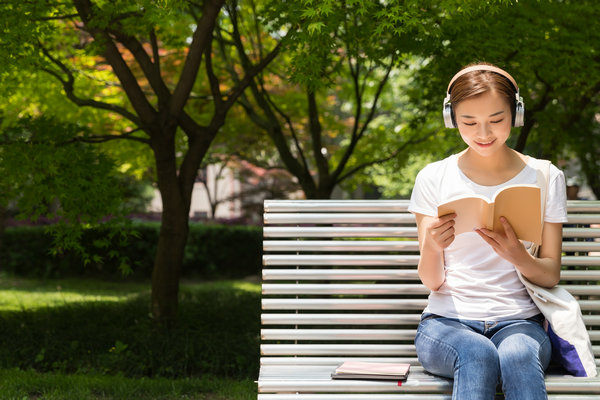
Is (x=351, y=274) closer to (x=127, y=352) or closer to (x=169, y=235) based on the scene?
(x=127, y=352)

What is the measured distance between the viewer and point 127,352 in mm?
6086

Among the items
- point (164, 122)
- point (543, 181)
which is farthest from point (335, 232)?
point (164, 122)

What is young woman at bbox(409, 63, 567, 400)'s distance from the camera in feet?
8.59

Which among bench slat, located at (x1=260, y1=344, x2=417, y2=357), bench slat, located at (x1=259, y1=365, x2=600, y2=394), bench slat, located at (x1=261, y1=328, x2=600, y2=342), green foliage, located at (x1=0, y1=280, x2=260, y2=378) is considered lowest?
green foliage, located at (x1=0, y1=280, x2=260, y2=378)

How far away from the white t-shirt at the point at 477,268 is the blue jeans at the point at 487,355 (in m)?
0.05

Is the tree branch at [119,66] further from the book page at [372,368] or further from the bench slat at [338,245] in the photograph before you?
the book page at [372,368]

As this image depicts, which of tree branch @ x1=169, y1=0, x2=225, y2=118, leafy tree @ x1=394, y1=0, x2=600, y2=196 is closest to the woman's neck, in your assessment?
leafy tree @ x1=394, y1=0, x2=600, y2=196

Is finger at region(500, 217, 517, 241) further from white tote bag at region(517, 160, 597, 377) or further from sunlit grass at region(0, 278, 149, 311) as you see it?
→ sunlit grass at region(0, 278, 149, 311)

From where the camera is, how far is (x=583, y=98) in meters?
8.94

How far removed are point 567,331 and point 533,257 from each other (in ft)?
1.00

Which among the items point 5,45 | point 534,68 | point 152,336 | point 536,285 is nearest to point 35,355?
point 152,336

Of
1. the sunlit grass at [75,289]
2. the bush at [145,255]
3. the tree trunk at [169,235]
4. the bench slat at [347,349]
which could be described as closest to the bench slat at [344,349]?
the bench slat at [347,349]

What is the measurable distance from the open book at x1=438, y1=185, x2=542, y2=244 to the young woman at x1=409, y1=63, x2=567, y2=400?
0.03 meters

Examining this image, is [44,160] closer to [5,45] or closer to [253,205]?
[5,45]
